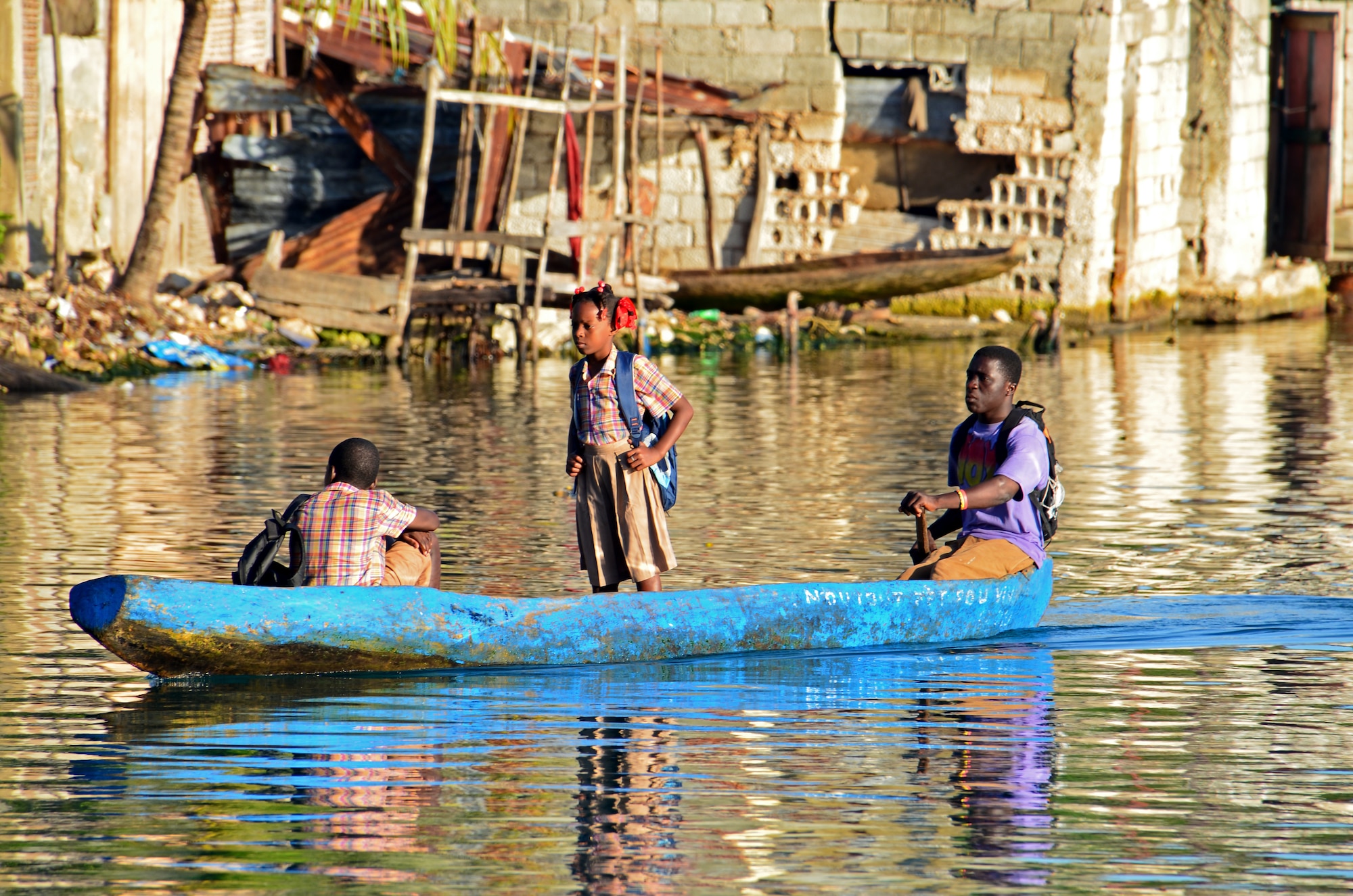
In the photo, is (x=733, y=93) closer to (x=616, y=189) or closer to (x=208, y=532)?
(x=616, y=189)

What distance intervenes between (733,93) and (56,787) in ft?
52.3

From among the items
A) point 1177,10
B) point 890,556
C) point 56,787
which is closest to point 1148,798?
point 56,787

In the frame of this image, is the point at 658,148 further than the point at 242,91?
Yes

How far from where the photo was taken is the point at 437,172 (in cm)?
2092

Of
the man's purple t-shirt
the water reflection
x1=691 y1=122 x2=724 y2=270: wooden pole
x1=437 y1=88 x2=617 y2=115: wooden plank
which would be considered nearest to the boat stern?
the water reflection

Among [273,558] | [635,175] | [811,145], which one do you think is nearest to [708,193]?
[811,145]

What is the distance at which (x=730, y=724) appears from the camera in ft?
18.5

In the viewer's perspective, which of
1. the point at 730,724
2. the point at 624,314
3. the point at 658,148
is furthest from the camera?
the point at 658,148

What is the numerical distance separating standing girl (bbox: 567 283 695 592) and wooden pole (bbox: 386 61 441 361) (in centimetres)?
1003

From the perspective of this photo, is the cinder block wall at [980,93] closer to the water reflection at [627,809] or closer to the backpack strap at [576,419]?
the backpack strap at [576,419]

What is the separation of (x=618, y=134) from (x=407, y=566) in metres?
11.9

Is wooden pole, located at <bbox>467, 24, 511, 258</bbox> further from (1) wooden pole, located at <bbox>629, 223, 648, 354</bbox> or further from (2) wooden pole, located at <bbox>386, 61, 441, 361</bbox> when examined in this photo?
(1) wooden pole, located at <bbox>629, 223, 648, 354</bbox>

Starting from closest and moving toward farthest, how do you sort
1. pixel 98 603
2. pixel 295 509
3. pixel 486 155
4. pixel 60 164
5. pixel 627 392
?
pixel 98 603 → pixel 295 509 → pixel 627 392 → pixel 60 164 → pixel 486 155

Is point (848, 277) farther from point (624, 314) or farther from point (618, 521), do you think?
point (624, 314)
